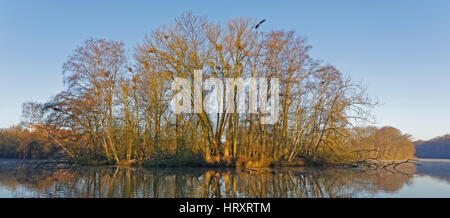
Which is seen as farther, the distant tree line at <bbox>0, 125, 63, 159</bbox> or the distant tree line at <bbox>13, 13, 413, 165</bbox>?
the distant tree line at <bbox>0, 125, 63, 159</bbox>

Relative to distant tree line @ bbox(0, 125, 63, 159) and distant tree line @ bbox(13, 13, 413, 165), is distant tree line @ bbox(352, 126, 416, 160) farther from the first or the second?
distant tree line @ bbox(0, 125, 63, 159)

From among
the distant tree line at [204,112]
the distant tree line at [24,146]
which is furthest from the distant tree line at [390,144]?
the distant tree line at [24,146]

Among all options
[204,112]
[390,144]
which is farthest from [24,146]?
[390,144]

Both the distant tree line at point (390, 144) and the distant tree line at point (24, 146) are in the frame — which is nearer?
the distant tree line at point (390, 144)

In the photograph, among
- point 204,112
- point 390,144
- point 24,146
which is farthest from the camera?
point 24,146

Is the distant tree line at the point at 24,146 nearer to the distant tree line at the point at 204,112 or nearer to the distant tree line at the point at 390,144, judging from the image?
the distant tree line at the point at 204,112

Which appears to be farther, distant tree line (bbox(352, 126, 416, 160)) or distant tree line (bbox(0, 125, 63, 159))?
distant tree line (bbox(0, 125, 63, 159))

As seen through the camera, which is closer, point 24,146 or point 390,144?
point 390,144

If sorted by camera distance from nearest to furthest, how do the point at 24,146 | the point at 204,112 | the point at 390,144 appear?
1. the point at 204,112
2. the point at 390,144
3. the point at 24,146

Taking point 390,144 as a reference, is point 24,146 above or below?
below

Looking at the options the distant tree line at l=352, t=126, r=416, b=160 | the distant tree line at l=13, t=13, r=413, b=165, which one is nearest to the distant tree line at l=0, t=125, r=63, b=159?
the distant tree line at l=13, t=13, r=413, b=165

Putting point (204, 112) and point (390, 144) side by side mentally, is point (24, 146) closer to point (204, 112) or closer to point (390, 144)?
point (204, 112)
